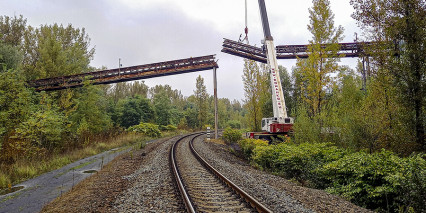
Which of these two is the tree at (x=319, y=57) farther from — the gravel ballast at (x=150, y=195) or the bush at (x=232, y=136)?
the gravel ballast at (x=150, y=195)

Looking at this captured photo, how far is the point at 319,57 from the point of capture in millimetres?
14766

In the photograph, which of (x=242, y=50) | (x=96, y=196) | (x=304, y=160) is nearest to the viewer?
(x=96, y=196)

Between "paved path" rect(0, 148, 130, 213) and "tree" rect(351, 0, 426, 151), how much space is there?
452 inches

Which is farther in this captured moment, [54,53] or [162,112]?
[162,112]

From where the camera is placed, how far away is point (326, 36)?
49.8ft

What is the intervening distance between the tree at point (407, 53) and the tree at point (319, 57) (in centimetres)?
563

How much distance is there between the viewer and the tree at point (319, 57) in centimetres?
1454

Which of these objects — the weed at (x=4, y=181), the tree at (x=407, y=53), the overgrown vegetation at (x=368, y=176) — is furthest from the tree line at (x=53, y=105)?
the tree at (x=407, y=53)

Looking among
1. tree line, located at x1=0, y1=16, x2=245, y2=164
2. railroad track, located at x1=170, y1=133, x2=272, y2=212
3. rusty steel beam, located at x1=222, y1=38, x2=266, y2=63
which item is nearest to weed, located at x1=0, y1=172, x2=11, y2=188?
tree line, located at x1=0, y1=16, x2=245, y2=164

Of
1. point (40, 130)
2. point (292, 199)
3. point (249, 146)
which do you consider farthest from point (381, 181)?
point (40, 130)

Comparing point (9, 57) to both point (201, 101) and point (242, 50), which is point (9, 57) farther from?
point (201, 101)

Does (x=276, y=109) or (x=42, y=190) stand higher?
(x=276, y=109)

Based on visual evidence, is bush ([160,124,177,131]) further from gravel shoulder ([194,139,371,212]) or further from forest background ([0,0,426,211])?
gravel shoulder ([194,139,371,212])

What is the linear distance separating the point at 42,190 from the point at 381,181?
10.3 m
